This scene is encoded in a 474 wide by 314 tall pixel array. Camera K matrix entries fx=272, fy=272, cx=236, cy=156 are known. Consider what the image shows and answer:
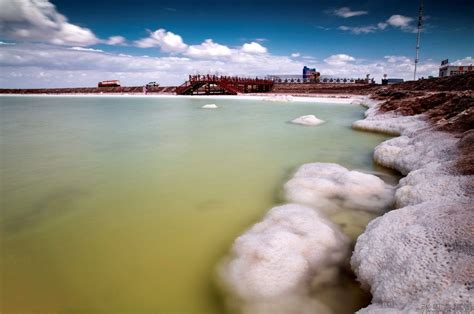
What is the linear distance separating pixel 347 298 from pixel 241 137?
41.3 feet

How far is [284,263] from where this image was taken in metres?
3.84

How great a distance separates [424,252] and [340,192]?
309 cm

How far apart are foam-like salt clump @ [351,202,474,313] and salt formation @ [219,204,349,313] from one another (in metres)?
0.51

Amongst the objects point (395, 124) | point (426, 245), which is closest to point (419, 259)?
point (426, 245)

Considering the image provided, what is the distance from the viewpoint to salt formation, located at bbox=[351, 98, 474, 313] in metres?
2.69

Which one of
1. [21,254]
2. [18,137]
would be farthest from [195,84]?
[21,254]

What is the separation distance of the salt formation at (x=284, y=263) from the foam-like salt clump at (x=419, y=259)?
51cm

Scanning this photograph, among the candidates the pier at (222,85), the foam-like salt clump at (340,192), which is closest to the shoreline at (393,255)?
the foam-like salt clump at (340,192)

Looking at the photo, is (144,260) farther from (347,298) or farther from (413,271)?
(413,271)

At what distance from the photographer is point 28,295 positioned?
3.68 m

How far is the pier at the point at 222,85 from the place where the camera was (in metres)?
52.4

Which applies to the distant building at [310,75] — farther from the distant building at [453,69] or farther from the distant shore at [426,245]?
the distant shore at [426,245]

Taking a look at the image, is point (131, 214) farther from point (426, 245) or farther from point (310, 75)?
point (310, 75)

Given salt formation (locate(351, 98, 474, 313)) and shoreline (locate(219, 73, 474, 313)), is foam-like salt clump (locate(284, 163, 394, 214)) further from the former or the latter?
salt formation (locate(351, 98, 474, 313))
